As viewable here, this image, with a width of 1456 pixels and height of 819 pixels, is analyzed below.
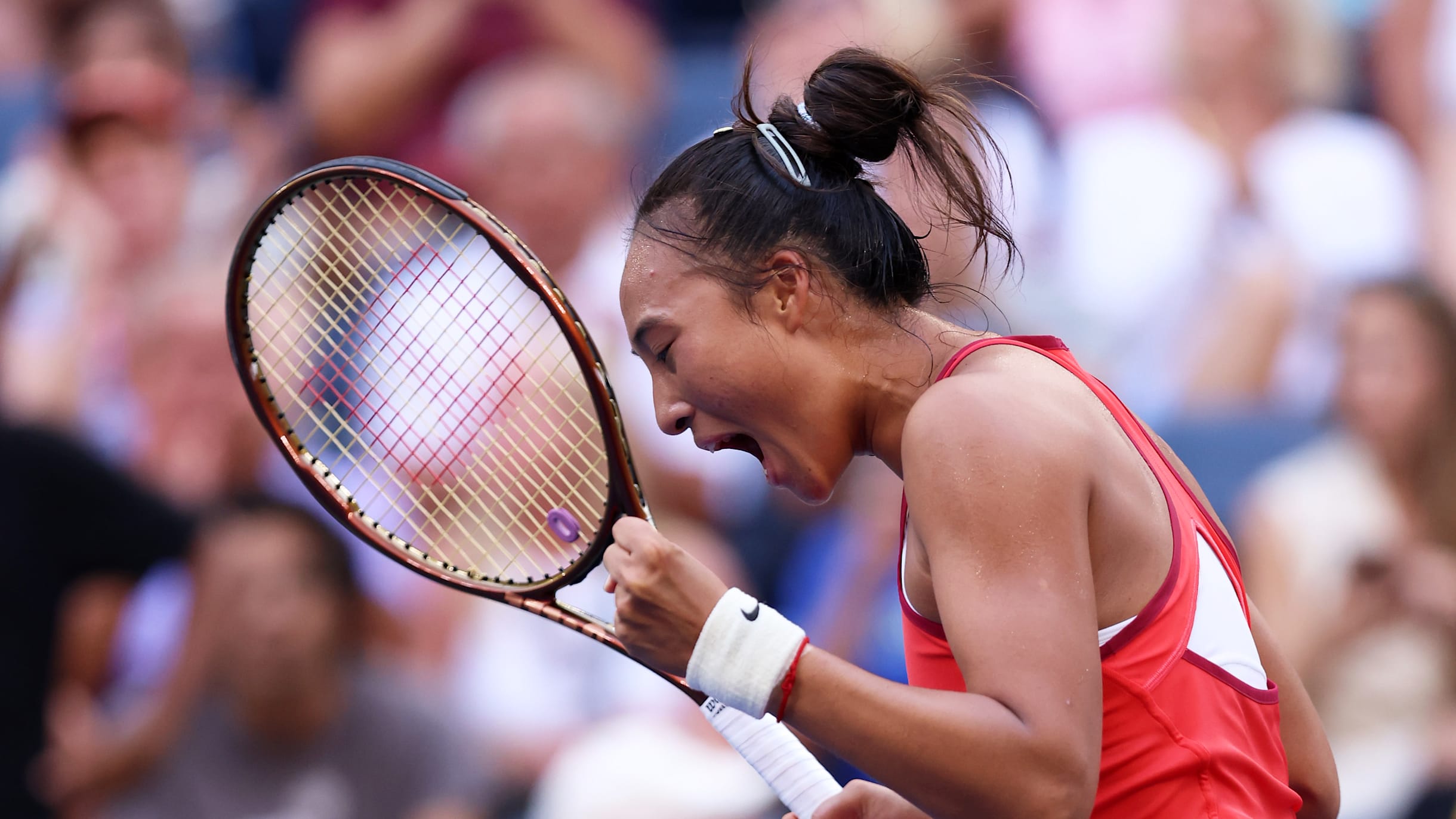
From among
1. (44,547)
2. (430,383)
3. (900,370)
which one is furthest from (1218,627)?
(44,547)

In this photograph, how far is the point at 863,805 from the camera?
Answer: 2.22m

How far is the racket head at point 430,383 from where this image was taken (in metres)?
2.36

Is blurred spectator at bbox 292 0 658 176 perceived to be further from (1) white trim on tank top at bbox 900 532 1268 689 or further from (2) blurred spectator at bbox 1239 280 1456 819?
(1) white trim on tank top at bbox 900 532 1268 689

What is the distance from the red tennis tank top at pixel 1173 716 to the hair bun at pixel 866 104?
367mm

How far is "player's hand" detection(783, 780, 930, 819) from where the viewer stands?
2.20 m

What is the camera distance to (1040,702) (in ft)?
5.61

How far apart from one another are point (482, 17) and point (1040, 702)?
4834 mm

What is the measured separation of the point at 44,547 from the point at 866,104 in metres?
3.58

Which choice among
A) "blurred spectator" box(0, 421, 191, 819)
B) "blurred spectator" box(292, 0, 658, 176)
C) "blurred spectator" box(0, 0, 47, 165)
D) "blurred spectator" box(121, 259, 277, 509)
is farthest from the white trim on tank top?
"blurred spectator" box(0, 0, 47, 165)

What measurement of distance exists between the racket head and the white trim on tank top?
0.75 m

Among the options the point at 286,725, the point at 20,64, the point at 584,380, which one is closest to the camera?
the point at 584,380

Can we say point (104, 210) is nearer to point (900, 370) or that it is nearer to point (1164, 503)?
point (900, 370)

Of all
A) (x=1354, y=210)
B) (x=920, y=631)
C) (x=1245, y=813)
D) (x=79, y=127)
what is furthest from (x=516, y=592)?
(x=79, y=127)

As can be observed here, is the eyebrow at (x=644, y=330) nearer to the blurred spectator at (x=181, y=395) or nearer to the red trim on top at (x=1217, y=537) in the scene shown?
the red trim on top at (x=1217, y=537)
